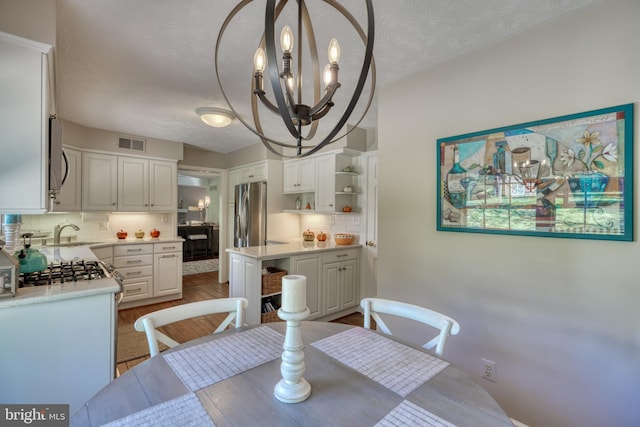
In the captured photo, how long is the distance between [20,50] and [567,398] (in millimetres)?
3515

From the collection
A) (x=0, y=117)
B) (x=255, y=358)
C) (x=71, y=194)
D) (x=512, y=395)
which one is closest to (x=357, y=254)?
(x=512, y=395)

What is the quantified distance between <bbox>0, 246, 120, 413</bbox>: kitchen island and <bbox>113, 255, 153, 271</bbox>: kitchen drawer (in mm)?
2280

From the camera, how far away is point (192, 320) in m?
3.50

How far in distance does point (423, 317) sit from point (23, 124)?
2345 mm

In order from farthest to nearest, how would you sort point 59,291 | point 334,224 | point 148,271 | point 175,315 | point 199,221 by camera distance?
point 199,221, point 334,224, point 148,271, point 59,291, point 175,315

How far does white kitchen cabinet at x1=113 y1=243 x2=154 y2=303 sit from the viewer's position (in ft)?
12.6

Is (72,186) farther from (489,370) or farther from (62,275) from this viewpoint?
(489,370)

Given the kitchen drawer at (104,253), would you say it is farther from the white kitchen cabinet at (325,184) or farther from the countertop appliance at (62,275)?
the white kitchen cabinet at (325,184)

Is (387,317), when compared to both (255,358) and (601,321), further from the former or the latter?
(255,358)

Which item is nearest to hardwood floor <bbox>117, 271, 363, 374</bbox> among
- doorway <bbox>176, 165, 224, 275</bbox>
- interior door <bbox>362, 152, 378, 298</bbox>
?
interior door <bbox>362, 152, 378, 298</bbox>

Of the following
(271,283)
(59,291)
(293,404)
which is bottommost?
(271,283)

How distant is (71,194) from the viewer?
3.69 meters

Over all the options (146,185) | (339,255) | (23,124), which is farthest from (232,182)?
(23,124)

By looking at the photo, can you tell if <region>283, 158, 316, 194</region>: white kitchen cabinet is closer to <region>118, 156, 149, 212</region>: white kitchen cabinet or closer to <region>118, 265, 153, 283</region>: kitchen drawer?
<region>118, 156, 149, 212</region>: white kitchen cabinet
